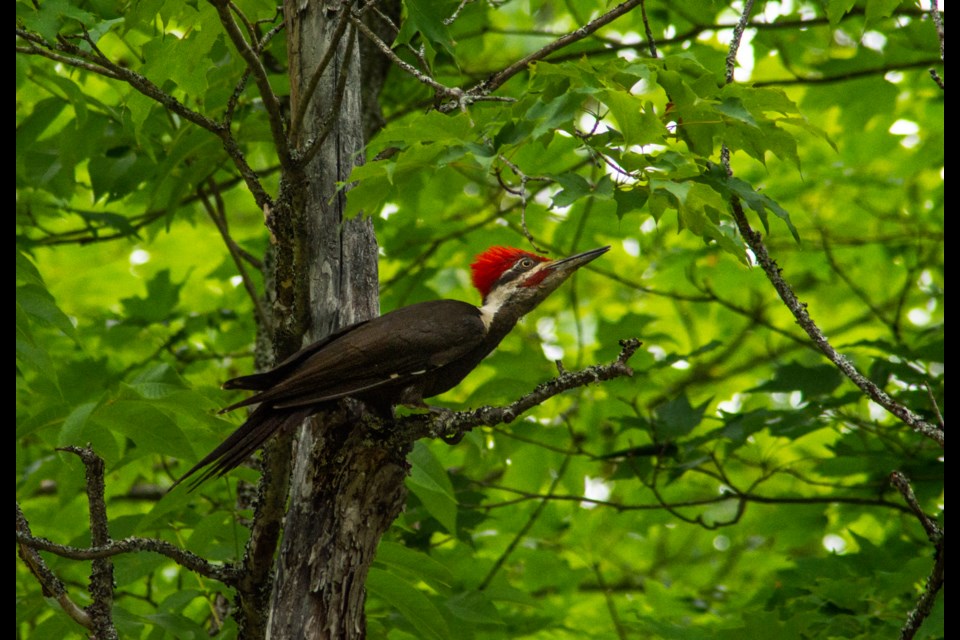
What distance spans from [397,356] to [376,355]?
0.30 ft

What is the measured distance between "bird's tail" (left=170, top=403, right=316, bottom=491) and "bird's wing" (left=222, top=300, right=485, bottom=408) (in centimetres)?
3

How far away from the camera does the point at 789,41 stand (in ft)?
16.6

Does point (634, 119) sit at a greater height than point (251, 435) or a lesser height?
greater

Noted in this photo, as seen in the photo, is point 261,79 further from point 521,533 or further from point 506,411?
point 521,533

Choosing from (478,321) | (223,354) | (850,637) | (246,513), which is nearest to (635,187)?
(478,321)

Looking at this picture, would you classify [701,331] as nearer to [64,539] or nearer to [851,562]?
[851,562]

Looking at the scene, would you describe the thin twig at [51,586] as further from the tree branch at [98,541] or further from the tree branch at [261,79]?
the tree branch at [261,79]

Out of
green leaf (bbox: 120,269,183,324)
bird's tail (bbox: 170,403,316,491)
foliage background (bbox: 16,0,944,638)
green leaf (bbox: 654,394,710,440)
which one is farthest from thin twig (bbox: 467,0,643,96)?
green leaf (bbox: 120,269,183,324)

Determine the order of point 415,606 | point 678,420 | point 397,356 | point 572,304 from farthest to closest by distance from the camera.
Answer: point 572,304 < point 678,420 < point 415,606 < point 397,356

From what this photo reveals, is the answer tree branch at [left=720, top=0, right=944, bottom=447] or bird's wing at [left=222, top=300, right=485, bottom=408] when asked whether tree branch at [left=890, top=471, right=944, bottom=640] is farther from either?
bird's wing at [left=222, top=300, right=485, bottom=408]

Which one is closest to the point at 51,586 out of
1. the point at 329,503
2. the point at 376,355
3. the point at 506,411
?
the point at 329,503

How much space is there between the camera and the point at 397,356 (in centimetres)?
296

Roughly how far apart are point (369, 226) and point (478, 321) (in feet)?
1.58

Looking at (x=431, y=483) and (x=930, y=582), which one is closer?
(x=930, y=582)
